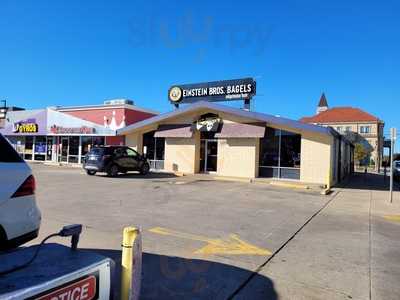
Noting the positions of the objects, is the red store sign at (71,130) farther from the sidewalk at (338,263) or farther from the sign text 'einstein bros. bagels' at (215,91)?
the sidewalk at (338,263)

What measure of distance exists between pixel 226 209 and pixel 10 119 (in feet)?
99.4

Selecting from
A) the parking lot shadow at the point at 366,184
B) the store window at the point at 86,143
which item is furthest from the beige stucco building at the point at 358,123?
the store window at the point at 86,143

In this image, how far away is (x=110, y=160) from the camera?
19.2 metres

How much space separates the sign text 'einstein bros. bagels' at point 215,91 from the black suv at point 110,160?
6.74 m

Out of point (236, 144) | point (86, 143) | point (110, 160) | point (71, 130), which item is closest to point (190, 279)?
point (110, 160)

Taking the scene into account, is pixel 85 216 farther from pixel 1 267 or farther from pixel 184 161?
pixel 184 161

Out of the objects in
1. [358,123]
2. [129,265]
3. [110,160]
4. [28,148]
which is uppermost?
[358,123]

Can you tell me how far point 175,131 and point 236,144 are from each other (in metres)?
4.21

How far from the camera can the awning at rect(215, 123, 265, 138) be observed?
64.7 ft

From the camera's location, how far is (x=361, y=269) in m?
5.28

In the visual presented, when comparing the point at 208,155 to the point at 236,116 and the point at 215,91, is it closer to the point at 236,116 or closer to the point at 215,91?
the point at 236,116

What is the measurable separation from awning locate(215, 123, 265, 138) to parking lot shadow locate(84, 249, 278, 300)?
14947 millimetres

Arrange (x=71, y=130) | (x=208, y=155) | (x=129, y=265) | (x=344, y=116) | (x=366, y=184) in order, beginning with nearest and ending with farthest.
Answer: (x=129, y=265), (x=366, y=184), (x=208, y=155), (x=71, y=130), (x=344, y=116)

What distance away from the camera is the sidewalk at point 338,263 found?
4371mm
